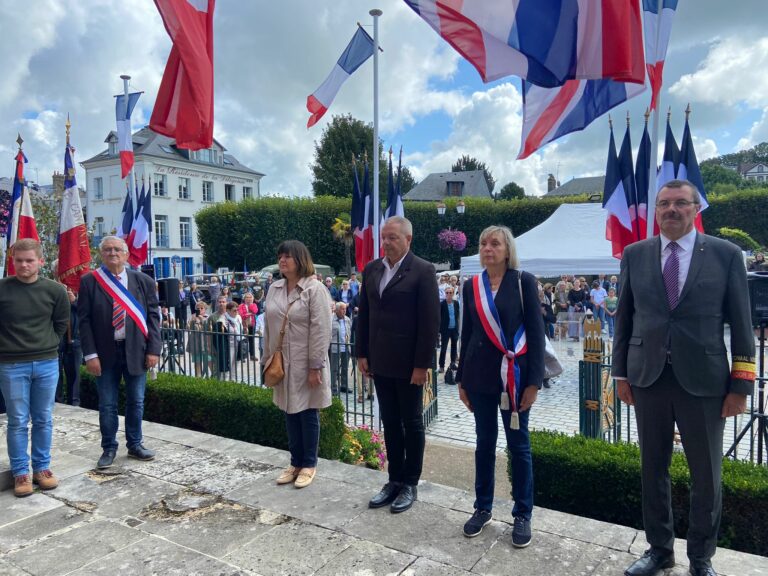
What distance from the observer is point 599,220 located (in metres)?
16.6

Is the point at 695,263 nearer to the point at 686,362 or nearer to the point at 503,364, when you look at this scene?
the point at 686,362

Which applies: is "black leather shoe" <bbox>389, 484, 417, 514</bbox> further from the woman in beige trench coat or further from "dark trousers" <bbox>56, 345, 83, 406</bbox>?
"dark trousers" <bbox>56, 345, 83, 406</bbox>

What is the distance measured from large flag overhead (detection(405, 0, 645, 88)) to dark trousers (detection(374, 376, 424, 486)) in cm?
240

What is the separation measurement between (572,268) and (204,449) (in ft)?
39.7

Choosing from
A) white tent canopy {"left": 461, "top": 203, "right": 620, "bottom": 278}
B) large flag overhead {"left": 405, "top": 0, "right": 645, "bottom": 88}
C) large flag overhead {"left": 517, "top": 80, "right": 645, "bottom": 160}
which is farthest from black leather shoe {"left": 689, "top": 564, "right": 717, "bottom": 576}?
white tent canopy {"left": 461, "top": 203, "right": 620, "bottom": 278}

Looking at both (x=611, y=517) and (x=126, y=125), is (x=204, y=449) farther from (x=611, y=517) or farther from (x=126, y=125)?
(x=126, y=125)

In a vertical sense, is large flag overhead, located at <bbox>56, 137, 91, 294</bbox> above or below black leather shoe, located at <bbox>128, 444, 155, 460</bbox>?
above

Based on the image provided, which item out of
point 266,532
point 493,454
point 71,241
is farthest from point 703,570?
point 71,241

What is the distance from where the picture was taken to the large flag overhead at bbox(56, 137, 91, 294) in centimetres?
764

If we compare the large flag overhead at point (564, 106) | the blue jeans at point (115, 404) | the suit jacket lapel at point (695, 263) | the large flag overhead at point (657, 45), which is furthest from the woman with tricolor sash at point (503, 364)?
the large flag overhead at point (657, 45)

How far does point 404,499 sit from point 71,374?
587 cm

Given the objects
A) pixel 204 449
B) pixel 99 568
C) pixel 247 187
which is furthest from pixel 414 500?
pixel 247 187

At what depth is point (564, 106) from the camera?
201 inches

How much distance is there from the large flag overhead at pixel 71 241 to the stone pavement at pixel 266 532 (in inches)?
149
